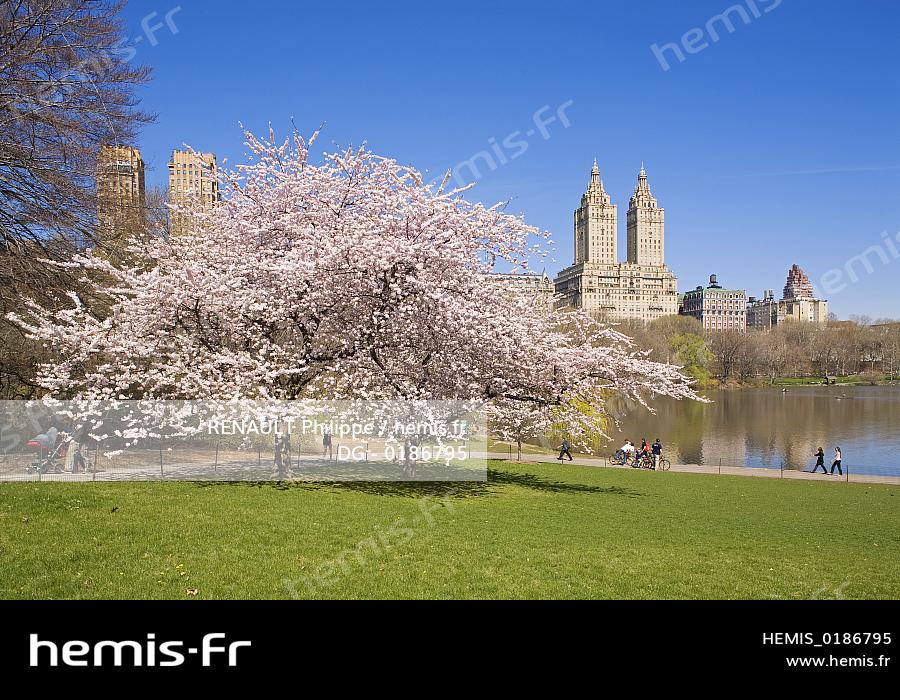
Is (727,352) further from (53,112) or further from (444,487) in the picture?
(53,112)

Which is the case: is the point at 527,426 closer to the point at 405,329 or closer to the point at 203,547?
the point at 405,329

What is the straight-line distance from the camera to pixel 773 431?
48.1 meters

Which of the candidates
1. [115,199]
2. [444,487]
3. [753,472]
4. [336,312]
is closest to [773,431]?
[753,472]

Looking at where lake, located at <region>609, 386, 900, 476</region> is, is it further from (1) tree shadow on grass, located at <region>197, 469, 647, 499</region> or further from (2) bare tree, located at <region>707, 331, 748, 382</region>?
(2) bare tree, located at <region>707, 331, 748, 382</region>

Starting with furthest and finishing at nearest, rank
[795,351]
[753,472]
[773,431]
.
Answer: [795,351]
[773,431]
[753,472]

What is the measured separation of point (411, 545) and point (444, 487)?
25.7 feet

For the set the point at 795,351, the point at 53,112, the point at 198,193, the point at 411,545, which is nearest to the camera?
the point at 411,545

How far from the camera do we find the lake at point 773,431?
119 ft

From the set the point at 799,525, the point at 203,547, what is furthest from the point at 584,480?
the point at 203,547

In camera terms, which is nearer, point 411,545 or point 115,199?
point 411,545

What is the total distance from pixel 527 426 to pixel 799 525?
24.8ft

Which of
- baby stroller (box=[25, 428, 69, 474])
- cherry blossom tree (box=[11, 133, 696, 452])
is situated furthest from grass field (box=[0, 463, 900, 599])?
baby stroller (box=[25, 428, 69, 474])

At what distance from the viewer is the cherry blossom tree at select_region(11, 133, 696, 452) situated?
15984 millimetres
